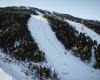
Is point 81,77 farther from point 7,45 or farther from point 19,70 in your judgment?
point 7,45

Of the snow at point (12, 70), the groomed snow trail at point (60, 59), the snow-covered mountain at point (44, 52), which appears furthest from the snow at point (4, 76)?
the groomed snow trail at point (60, 59)

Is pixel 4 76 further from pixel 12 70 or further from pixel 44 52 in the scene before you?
pixel 44 52

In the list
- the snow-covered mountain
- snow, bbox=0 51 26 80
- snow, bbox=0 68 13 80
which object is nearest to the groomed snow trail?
the snow-covered mountain

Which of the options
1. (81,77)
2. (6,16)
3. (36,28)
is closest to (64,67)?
(81,77)

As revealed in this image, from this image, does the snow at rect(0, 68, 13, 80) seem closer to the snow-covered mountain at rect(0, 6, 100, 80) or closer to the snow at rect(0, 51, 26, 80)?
the snow-covered mountain at rect(0, 6, 100, 80)

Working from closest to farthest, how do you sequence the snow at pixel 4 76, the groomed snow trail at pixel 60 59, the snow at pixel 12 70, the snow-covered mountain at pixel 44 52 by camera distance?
the snow at pixel 4 76 < the snow at pixel 12 70 < the snow-covered mountain at pixel 44 52 < the groomed snow trail at pixel 60 59

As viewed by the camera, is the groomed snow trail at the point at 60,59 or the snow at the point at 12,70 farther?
the groomed snow trail at the point at 60,59

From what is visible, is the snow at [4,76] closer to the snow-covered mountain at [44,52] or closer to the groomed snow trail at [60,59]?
the snow-covered mountain at [44,52]

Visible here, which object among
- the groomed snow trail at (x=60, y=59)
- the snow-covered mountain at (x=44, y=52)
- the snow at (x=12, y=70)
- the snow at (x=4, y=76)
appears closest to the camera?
the snow at (x=4, y=76)
